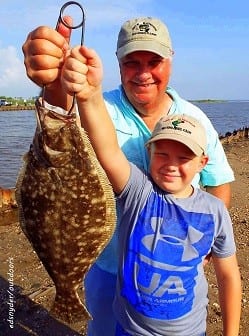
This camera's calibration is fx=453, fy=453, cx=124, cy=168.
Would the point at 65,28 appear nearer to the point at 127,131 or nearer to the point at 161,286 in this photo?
the point at 127,131

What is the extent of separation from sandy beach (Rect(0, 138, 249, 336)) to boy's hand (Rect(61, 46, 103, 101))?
485cm

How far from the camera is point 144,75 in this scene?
3.62 metres

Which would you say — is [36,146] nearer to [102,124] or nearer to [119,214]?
[102,124]

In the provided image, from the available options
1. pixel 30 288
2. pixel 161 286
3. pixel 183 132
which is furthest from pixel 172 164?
pixel 30 288

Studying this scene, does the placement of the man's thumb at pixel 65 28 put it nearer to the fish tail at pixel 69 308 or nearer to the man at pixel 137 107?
the man at pixel 137 107

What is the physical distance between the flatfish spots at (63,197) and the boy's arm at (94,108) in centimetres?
20

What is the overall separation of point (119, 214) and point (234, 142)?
30.3 m

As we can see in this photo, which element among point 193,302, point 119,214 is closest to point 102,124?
point 119,214

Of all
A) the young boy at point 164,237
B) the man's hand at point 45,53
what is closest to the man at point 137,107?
the young boy at point 164,237

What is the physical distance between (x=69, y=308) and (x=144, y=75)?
1857 millimetres

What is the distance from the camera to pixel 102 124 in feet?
9.30

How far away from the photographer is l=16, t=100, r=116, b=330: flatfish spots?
99.8 inches

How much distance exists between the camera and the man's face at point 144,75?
3635 millimetres

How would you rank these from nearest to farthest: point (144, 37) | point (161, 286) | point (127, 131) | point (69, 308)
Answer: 1. point (69, 308)
2. point (161, 286)
3. point (144, 37)
4. point (127, 131)
